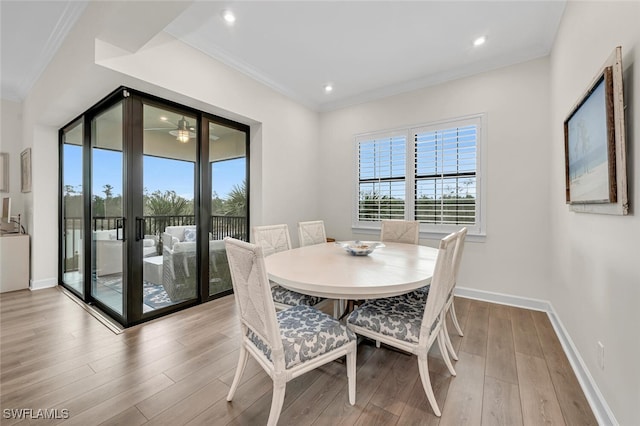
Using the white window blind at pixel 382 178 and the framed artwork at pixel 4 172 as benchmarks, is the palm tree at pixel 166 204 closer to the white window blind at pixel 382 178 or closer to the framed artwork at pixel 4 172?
the white window blind at pixel 382 178

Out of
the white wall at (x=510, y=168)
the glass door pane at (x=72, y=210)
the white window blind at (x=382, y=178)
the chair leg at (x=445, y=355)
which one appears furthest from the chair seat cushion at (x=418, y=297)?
the glass door pane at (x=72, y=210)

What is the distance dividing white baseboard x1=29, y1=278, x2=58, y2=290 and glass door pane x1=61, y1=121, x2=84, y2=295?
14cm

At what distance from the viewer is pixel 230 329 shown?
244 cm

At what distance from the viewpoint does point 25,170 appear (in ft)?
12.1

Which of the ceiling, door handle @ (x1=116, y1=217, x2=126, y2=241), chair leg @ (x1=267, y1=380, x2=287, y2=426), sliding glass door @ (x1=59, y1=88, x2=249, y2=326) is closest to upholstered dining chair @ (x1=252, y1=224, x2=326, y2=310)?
chair leg @ (x1=267, y1=380, x2=287, y2=426)

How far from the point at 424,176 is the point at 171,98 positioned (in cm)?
316

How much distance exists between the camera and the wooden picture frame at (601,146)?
119 centimetres

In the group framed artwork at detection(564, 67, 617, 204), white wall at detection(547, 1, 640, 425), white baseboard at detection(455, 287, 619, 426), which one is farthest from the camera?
white baseboard at detection(455, 287, 619, 426)

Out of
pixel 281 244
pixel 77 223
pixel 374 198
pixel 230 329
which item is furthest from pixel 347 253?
pixel 77 223

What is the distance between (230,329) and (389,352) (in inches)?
57.1

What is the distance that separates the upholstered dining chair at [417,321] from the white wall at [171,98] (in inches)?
87.1

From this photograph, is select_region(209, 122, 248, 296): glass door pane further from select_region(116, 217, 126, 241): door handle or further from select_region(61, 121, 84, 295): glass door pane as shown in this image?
select_region(61, 121, 84, 295): glass door pane

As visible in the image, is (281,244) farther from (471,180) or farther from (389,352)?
(471,180)

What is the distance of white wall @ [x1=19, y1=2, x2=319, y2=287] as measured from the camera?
7.36ft
